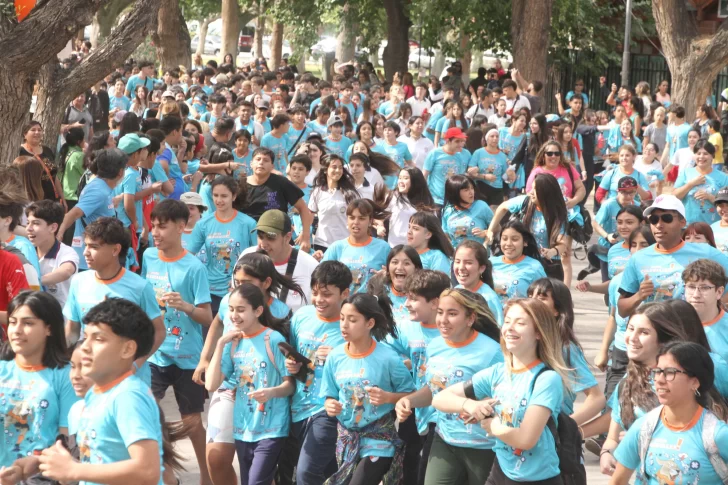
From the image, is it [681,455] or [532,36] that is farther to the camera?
[532,36]

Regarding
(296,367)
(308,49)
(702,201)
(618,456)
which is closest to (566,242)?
(702,201)

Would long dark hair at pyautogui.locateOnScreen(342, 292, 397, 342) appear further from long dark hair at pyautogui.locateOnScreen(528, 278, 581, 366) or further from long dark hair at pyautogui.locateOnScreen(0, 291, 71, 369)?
long dark hair at pyautogui.locateOnScreen(0, 291, 71, 369)

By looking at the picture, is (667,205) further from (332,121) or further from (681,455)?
(332,121)

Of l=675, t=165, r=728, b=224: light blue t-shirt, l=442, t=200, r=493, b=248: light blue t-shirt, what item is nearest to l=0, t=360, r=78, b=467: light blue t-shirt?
l=442, t=200, r=493, b=248: light blue t-shirt

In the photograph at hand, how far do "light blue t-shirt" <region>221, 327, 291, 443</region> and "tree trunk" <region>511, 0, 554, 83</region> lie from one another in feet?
60.8

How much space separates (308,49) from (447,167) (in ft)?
79.3

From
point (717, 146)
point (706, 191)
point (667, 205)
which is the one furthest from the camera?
point (717, 146)

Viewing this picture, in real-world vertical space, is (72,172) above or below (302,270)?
above

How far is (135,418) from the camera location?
415 cm

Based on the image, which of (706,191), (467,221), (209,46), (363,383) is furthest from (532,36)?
(209,46)

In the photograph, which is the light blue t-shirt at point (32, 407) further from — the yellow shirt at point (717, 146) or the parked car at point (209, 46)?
the parked car at point (209, 46)

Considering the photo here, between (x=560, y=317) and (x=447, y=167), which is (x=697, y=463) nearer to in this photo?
(x=560, y=317)

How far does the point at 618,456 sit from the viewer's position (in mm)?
4875

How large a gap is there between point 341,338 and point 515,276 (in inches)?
75.9
